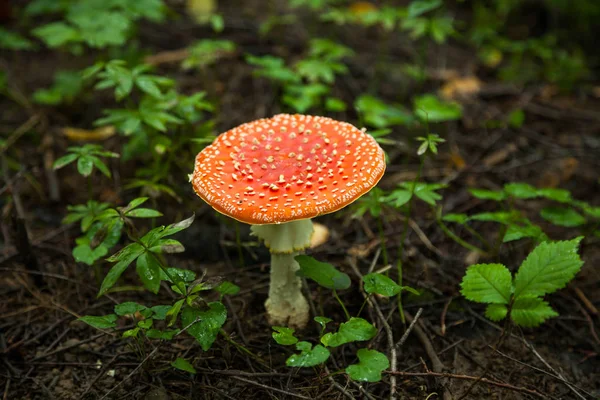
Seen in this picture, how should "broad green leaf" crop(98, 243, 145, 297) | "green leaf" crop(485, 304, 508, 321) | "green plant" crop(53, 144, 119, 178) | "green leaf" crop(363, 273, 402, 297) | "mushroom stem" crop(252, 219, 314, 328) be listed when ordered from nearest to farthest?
1. "broad green leaf" crop(98, 243, 145, 297)
2. "green leaf" crop(485, 304, 508, 321)
3. "green leaf" crop(363, 273, 402, 297)
4. "mushroom stem" crop(252, 219, 314, 328)
5. "green plant" crop(53, 144, 119, 178)

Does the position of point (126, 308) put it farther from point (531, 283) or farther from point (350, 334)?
point (531, 283)

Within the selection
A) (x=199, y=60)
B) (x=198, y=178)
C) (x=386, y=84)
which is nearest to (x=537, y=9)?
(x=386, y=84)

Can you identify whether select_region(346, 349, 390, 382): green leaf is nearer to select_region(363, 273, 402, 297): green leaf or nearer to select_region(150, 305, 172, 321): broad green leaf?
select_region(363, 273, 402, 297): green leaf

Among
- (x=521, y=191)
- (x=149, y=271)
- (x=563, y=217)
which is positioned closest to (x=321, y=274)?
(x=149, y=271)

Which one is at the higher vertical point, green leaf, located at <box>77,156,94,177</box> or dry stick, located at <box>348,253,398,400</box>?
green leaf, located at <box>77,156,94,177</box>

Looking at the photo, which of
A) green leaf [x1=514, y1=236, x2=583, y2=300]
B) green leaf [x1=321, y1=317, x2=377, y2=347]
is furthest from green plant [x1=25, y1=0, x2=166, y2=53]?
green leaf [x1=514, y1=236, x2=583, y2=300]

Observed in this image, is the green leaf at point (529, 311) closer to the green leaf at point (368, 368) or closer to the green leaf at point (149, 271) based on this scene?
the green leaf at point (368, 368)

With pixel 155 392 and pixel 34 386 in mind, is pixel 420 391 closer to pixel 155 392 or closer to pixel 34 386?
pixel 155 392
